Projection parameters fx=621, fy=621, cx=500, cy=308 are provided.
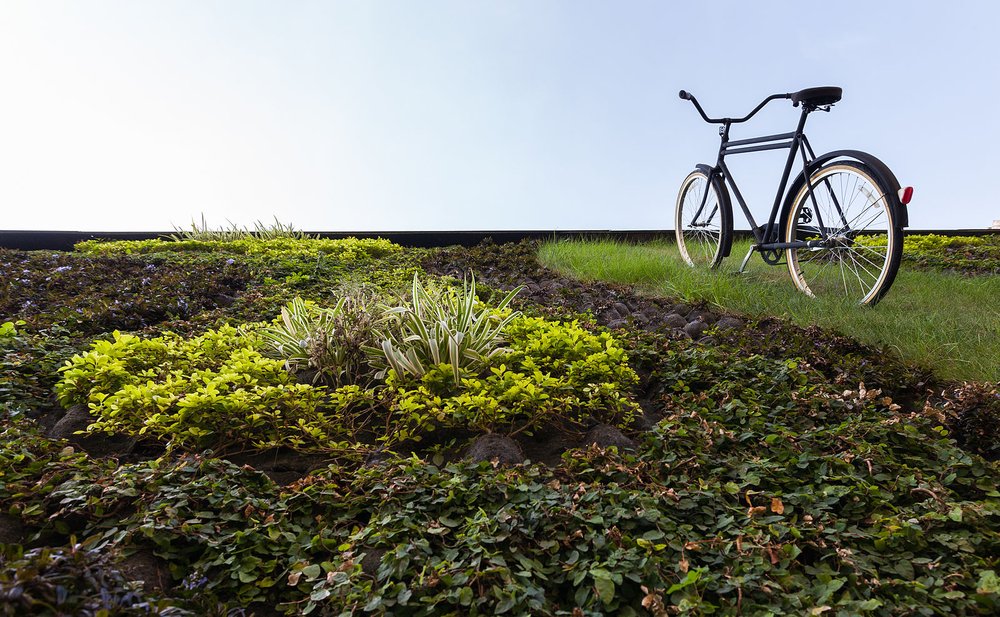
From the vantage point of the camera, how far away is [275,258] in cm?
591

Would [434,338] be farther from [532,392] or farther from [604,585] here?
[604,585]

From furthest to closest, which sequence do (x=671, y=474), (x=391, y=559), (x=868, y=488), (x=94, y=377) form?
(x=94, y=377), (x=671, y=474), (x=868, y=488), (x=391, y=559)

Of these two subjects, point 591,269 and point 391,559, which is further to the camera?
point 591,269

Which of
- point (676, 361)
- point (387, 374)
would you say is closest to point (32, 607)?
point (387, 374)

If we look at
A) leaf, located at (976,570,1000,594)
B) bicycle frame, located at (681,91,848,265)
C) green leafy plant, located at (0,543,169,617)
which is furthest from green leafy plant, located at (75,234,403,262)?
leaf, located at (976,570,1000,594)

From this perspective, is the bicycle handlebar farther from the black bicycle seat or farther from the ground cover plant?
the ground cover plant

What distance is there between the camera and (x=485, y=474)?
73.8 inches

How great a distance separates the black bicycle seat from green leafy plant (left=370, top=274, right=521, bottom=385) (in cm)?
317

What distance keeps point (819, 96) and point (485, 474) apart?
4068 mm

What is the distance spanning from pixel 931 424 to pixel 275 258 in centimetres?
528

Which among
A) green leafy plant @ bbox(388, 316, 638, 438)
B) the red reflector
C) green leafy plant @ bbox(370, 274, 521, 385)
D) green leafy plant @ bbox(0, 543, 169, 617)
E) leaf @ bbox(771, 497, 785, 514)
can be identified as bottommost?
leaf @ bbox(771, 497, 785, 514)

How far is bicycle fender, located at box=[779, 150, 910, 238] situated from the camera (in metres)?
3.86

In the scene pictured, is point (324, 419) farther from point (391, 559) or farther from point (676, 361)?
point (676, 361)

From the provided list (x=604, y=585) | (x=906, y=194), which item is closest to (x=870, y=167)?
(x=906, y=194)
